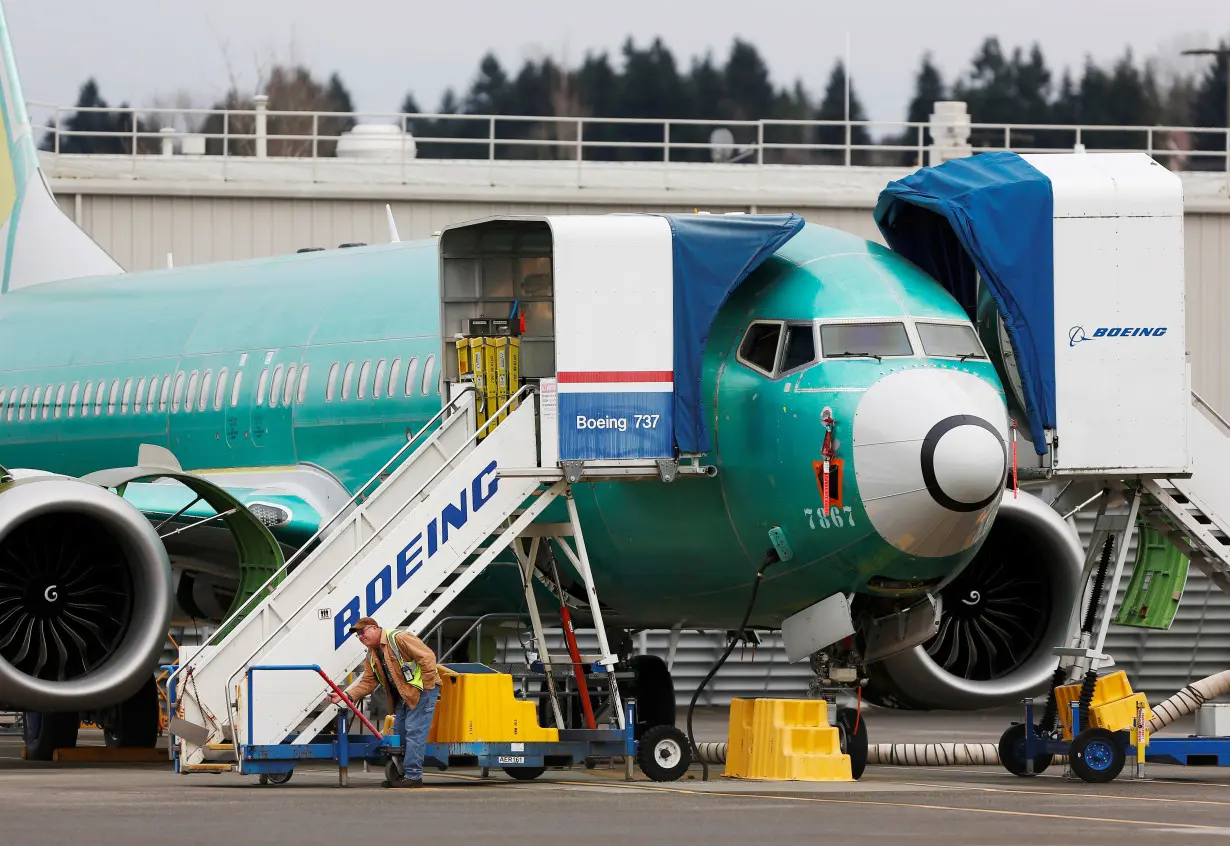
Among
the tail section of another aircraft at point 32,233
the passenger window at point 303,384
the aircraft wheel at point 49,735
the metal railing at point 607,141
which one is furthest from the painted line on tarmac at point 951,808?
the metal railing at point 607,141

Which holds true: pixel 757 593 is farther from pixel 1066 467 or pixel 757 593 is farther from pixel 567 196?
pixel 567 196

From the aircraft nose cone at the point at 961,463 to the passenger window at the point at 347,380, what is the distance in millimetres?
6179

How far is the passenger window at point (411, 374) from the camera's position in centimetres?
1841

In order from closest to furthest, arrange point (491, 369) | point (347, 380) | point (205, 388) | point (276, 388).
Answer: point (491, 369)
point (347, 380)
point (276, 388)
point (205, 388)

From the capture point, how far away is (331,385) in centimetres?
1955

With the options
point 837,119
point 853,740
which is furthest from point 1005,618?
point 837,119

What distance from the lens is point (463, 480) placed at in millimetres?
15406

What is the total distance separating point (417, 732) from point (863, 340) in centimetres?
356

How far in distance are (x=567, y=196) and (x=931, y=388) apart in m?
17.2

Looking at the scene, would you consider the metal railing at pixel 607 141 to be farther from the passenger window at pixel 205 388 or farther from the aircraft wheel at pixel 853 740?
the aircraft wheel at pixel 853 740

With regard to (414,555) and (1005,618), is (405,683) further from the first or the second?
(1005,618)

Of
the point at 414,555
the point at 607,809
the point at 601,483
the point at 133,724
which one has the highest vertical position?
the point at 601,483

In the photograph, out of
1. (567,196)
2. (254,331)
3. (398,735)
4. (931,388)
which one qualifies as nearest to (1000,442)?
(931,388)

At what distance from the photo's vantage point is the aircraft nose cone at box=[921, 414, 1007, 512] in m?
14.3
